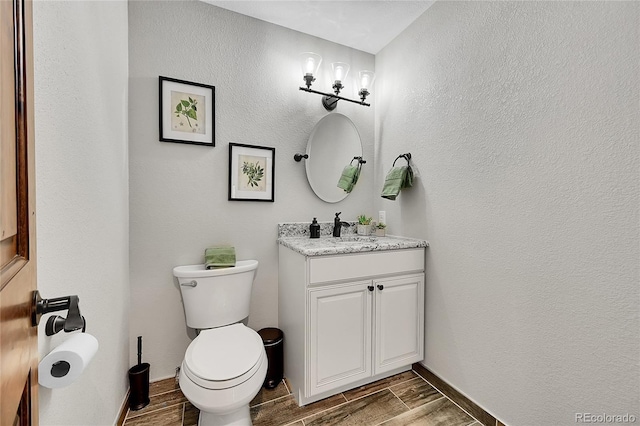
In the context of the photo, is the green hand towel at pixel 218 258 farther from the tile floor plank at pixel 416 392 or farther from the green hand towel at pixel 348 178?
the tile floor plank at pixel 416 392

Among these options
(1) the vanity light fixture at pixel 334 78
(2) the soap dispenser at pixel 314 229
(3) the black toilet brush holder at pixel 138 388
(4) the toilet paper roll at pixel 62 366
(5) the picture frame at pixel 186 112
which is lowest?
(3) the black toilet brush holder at pixel 138 388

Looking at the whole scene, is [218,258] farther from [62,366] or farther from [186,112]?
[62,366]

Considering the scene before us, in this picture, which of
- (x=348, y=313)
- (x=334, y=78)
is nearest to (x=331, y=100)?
(x=334, y=78)

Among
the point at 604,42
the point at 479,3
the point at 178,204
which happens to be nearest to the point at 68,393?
the point at 178,204

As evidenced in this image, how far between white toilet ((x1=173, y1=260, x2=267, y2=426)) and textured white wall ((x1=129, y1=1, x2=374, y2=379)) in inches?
7.6

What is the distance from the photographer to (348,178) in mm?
2244

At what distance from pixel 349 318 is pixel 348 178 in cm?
108

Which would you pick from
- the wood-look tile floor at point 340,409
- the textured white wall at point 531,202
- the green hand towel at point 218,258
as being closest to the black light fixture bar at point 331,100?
the textured white wall at point 531,202

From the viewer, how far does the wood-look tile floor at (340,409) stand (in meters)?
1.50

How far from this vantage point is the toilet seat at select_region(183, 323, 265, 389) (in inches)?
47.6

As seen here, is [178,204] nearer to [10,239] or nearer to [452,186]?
[10,239]

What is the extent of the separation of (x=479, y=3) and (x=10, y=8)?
75.5 inches

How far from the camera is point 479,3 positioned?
59.7 inches

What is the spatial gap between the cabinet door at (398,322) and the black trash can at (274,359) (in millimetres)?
606
